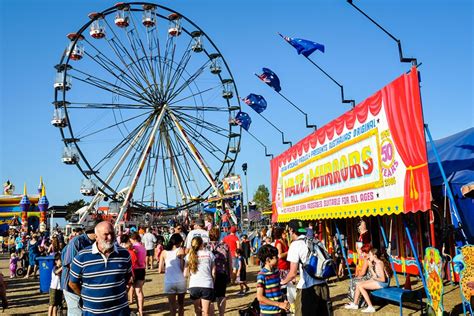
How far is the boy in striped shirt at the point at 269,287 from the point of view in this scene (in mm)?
4354

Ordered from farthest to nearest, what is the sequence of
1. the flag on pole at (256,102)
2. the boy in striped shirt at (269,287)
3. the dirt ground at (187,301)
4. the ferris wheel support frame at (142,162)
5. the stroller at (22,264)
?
the ferris wheel support frame at (142,162)
the flag on pole at (256,102)
the stroller at (22,264)
the dirt ground at (187,301)
the boy in striped shirt at (269,287)

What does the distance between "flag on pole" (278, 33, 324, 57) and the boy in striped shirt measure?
7705 millimetres

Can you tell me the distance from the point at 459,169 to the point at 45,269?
371 inches

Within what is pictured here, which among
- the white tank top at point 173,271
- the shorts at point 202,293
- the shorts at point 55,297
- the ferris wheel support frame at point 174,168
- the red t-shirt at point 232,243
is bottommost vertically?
the shorts at point 55,297

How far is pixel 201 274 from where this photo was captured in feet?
19.0

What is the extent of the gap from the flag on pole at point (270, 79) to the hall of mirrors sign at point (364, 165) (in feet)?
10.7

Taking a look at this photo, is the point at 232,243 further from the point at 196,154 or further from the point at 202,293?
the point at 196,154

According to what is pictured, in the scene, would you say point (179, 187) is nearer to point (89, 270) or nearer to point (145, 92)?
point (145, 92)

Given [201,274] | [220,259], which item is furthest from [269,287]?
[220,259]

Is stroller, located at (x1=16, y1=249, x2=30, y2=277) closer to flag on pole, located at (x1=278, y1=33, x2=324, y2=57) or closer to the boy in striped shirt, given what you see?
flag on pole, located at (x1=278, y1=33, x2=324, y2=57)

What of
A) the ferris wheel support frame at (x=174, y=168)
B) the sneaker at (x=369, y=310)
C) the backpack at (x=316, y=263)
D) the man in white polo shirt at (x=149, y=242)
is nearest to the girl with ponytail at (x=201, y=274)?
the backpack at (x=316, y=263)

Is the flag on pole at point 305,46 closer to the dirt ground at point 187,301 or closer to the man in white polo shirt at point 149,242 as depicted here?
the dirt ground at point 187,301

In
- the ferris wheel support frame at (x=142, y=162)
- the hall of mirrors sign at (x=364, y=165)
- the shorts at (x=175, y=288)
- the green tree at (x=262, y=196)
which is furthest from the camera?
the green tree at (x=262, y=196)

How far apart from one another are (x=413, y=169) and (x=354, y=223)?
21.5 feet
